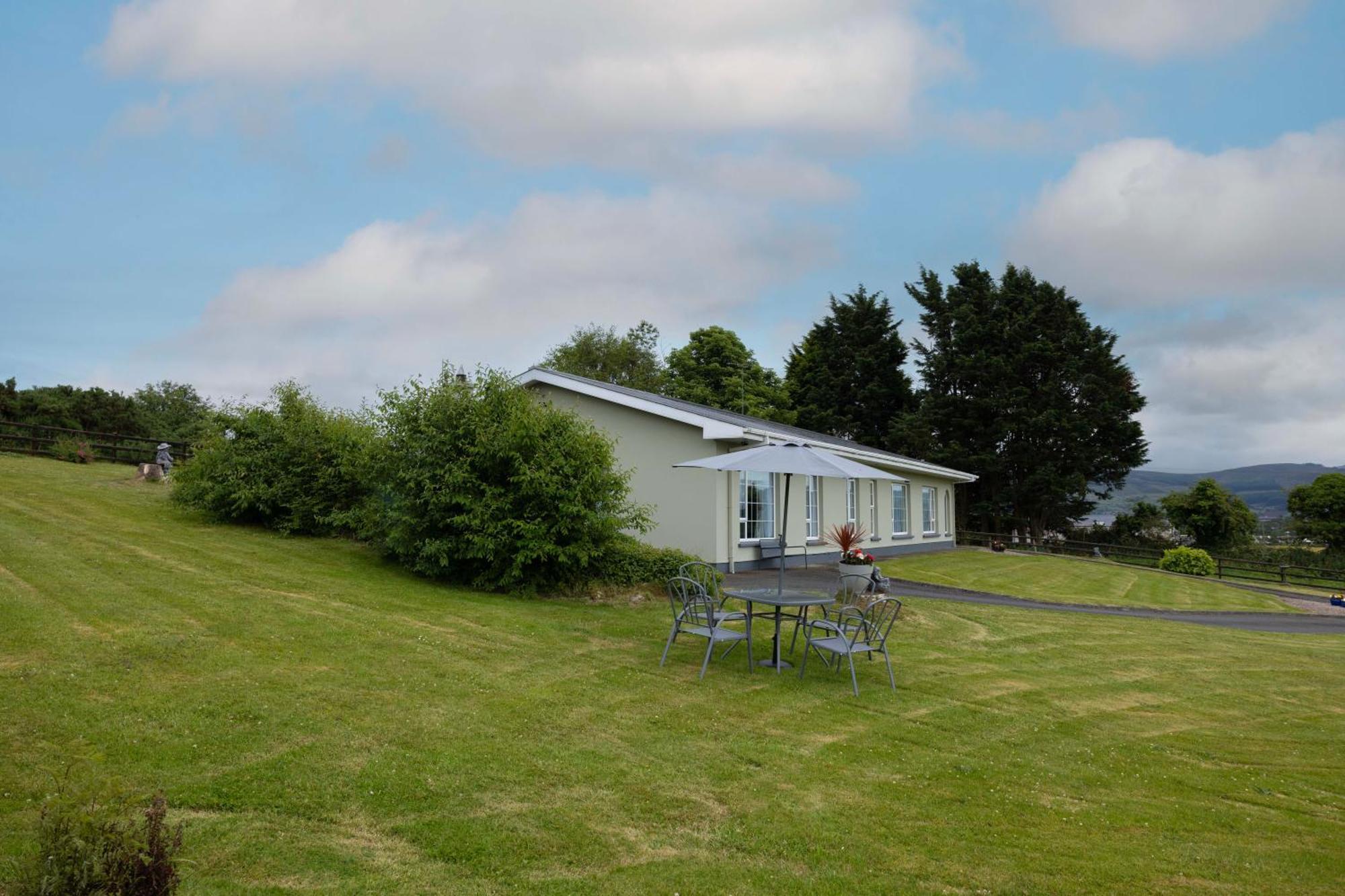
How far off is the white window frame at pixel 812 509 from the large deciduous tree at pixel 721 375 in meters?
21.5

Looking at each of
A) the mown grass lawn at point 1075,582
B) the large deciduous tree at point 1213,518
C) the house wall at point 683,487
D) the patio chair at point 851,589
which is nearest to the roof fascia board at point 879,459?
the house wall at point 683,487

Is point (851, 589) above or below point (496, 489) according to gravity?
below

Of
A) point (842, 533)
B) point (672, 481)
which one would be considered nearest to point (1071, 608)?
point (842, 533)

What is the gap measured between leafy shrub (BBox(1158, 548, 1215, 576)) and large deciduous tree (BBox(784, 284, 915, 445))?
1547 cm

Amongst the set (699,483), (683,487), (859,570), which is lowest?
(859,570)

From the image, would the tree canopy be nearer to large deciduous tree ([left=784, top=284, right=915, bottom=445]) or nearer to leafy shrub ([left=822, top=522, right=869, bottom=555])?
leafy shrub ([left=822, top=522, right=869, bottom=555])

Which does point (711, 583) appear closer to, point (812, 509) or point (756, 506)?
point (756, 506)

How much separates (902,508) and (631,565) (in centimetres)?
1692

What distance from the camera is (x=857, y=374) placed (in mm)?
Answer: 44312

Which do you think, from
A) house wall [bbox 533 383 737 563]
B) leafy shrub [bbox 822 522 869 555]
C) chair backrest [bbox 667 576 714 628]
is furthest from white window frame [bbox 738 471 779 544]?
chair backrest [bbox 667 576 714 628]

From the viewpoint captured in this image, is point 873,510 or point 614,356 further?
point 614,356

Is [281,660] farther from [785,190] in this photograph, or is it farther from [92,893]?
[785,190]

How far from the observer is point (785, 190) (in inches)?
740

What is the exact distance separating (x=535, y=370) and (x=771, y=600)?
444 inches
